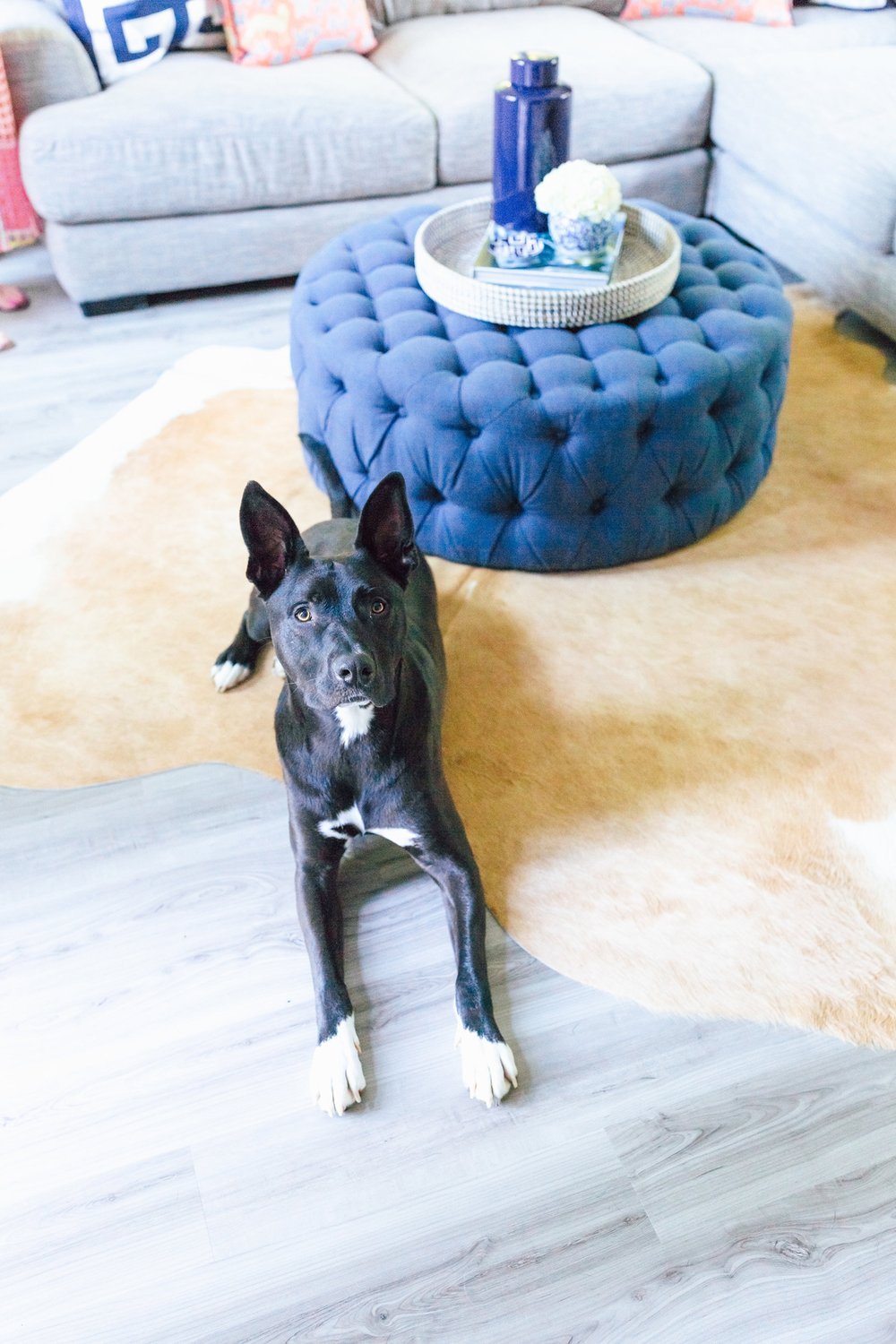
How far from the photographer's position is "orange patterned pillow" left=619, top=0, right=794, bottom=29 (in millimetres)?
3762

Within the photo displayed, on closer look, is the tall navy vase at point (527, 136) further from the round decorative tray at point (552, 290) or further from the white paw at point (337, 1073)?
the white paw at point (337, 1073)

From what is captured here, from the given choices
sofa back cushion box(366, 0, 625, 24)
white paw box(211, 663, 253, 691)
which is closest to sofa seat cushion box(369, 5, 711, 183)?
sofa back cushion box(366, 0, 625, 24)

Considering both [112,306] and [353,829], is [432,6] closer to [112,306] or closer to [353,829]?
[112,306]

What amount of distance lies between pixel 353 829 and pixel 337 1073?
354 millimetres

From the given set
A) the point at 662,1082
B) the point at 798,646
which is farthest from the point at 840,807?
the point at 662,1082

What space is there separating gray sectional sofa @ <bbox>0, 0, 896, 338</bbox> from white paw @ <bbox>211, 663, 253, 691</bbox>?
177 centimetres

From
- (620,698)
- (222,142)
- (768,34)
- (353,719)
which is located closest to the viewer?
(353,719)

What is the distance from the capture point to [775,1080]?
4.93ft

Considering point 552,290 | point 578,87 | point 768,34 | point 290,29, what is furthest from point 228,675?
point 768,34

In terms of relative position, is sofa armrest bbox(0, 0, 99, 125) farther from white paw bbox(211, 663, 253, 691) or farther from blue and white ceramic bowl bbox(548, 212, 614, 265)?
white paw bbox(211, 663, 253, 691)

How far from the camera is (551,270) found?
2.36 metres

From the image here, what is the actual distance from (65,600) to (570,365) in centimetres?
122

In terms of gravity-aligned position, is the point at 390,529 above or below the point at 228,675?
above

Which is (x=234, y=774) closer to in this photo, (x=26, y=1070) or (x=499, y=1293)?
(x=26, y=1070)
